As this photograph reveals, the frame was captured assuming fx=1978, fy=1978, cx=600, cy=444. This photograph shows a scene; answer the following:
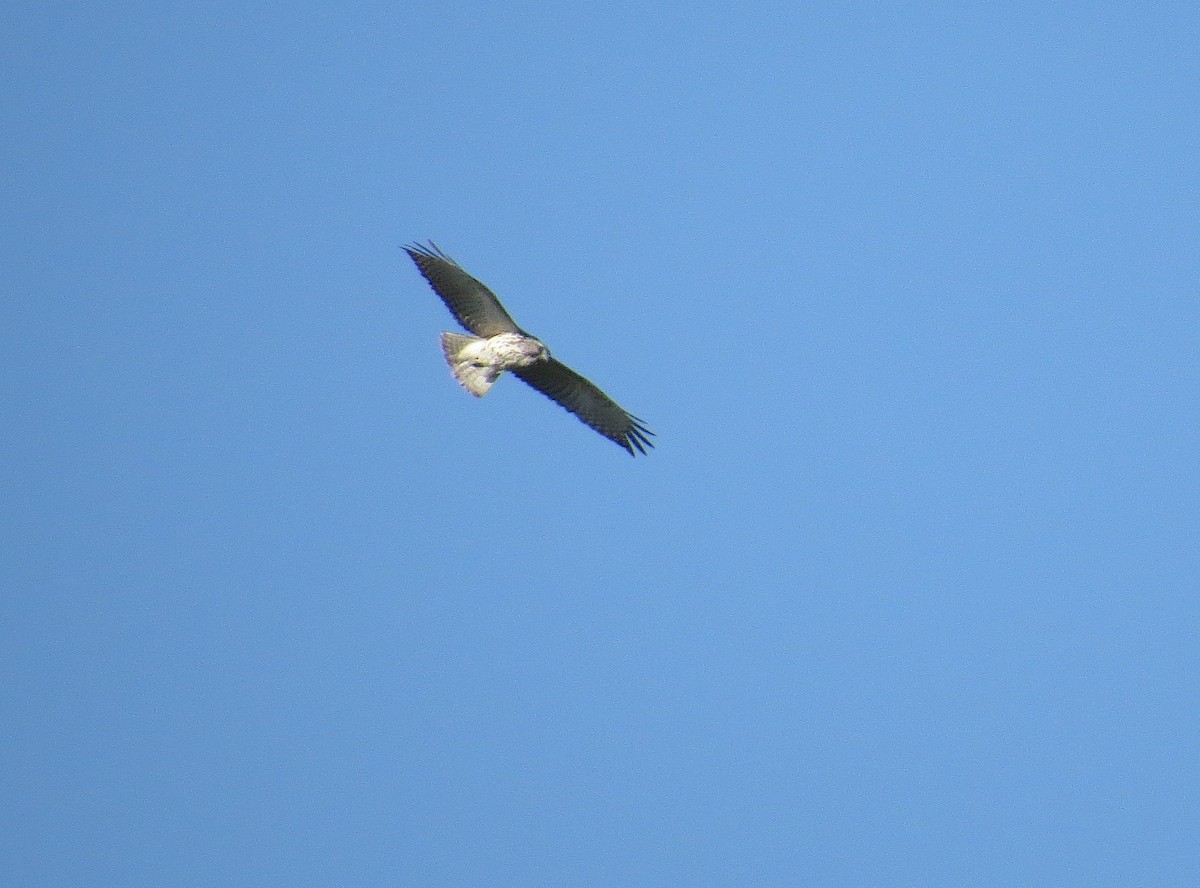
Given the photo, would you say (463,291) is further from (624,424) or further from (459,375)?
(624,424)

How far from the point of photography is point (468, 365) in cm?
1705

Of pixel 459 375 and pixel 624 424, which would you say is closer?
pixel 459 375

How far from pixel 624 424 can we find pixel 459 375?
2.02 m

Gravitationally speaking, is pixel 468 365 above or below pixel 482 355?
below

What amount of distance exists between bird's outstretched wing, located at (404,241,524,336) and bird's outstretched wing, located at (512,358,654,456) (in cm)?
63

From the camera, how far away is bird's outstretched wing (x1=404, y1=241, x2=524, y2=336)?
55.3ft

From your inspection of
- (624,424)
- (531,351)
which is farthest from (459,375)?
(624,424)

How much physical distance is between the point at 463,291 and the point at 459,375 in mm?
722

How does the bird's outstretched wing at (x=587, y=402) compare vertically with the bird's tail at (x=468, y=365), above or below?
above

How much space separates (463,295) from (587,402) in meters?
1.87

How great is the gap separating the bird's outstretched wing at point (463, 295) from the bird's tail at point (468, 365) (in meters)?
0.16

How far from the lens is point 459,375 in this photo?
17.0 m

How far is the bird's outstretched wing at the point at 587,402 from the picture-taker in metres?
17.8

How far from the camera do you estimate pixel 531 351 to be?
675 inches
